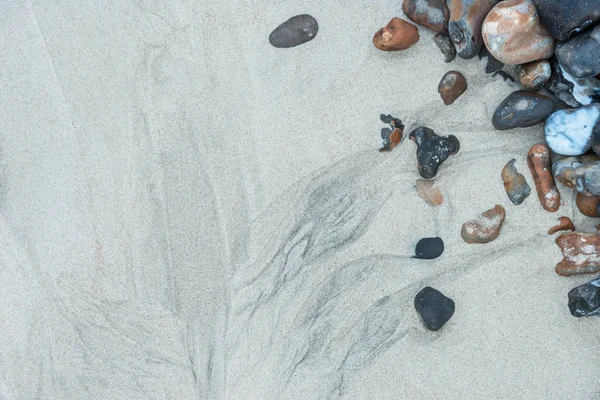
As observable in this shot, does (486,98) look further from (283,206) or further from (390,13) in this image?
(283,206)

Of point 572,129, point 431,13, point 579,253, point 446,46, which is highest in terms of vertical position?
point 431,13

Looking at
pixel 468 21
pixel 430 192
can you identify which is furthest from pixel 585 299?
pixel 468 21

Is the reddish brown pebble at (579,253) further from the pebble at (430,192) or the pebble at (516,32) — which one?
the pebble at (516,32)

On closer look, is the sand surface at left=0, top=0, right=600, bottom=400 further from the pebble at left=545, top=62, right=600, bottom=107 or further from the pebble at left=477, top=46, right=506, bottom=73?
the pebble at left=545, top=62, right=600, bottom=107

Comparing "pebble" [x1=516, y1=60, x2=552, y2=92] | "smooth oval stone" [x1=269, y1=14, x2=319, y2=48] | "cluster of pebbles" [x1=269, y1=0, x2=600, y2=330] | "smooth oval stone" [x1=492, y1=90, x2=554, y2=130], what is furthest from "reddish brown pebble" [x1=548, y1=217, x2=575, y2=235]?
"smooth oval stone" [x1=269, y1=14, x2=319, y2=48]

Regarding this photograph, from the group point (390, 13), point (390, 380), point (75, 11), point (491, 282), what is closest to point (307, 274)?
point (390, 380)

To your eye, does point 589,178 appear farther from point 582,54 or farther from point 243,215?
point 243,215

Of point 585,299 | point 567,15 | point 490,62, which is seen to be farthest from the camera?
point 490,62
